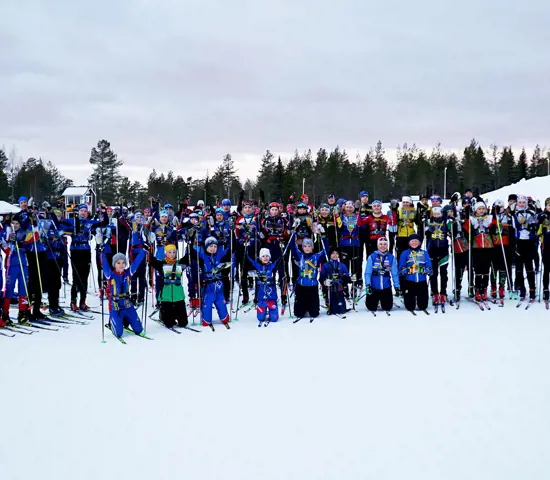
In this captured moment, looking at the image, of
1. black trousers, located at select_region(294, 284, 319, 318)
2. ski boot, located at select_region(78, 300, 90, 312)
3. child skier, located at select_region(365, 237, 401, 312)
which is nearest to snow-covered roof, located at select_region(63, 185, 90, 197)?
ski boot, located at select_region(78, 300, 90, 312)

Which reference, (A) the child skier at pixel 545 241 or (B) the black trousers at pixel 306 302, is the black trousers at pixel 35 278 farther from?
(A) the child skier at pixel 545 241

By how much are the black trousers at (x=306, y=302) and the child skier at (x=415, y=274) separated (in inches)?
61.5

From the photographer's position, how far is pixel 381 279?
7.80m

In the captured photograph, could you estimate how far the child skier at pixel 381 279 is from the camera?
7777mm

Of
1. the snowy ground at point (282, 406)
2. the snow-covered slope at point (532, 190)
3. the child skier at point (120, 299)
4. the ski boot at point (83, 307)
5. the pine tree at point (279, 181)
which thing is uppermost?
the pine tree at point (279, 181)

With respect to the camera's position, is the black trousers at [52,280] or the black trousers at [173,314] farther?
the black trousers at [52,280]

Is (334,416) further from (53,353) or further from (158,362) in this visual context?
(53,353)

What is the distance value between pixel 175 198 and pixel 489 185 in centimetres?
4271

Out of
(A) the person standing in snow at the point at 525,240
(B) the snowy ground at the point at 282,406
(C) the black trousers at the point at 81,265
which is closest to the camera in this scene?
(B) the snowy ground at the point at 282,406

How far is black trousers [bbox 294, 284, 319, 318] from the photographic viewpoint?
24.9ft

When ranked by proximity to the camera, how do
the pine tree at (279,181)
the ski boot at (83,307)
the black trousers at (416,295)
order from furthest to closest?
the pine tree at (279,181)
the ski boot at (83,307)
the black trousers at (416,295)

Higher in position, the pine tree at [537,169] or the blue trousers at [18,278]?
the pine tree at [537,169]

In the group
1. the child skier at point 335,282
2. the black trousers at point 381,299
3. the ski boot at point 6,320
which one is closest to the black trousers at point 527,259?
the black trousers at point 381,299

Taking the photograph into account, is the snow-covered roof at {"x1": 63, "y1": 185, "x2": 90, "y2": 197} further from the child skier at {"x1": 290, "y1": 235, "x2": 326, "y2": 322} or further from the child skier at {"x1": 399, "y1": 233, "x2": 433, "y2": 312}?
the child skier at {"x1": 399, "y1": 233, "x2": 433, "y2": 312}
